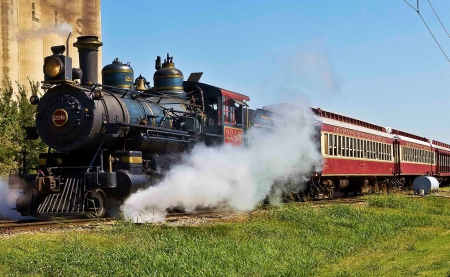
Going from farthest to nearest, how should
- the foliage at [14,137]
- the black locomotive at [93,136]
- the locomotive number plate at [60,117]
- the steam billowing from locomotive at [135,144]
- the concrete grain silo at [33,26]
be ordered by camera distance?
the concrete grain silo at [33,26], the foliage at [14,137], the locomotive number plate at [60,117], the steam billowing from locomotive at [135,144], the black locomotive at [93,136]

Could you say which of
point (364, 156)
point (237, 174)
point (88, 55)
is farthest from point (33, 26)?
point (237, 174)

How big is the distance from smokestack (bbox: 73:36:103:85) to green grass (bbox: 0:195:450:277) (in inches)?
214

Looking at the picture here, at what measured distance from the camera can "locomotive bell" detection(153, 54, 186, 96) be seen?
18047mm

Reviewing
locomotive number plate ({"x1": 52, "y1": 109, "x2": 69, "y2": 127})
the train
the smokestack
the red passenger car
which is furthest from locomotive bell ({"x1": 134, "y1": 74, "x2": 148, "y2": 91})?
the red passenger car

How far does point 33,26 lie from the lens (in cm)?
5244

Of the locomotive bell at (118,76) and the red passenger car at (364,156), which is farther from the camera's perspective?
the red passenger car at (364,156)

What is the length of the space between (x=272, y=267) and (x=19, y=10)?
158 feet

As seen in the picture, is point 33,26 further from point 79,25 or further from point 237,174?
point 237,174

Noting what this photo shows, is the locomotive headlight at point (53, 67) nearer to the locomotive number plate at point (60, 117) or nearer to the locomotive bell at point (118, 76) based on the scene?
the locomotive number plate at point (60, 117)

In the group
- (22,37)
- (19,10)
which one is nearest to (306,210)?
(22,37)

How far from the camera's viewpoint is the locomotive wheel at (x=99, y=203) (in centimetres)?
1380

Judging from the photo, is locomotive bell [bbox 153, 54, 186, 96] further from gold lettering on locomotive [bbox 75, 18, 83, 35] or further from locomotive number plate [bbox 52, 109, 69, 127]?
gold lettering on locomotive [bbox 75, 18, 83, 35]

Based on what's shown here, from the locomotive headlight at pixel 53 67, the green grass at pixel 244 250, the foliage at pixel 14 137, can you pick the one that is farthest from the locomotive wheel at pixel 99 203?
the foliage at pixel 14 137

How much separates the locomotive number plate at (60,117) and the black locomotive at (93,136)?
24 millimetres
